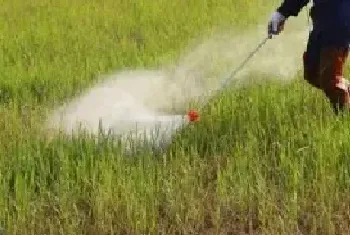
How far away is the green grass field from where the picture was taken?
2.62 meters

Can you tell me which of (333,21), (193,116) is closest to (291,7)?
(333,21)

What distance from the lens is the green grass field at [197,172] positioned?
2615 millimetres

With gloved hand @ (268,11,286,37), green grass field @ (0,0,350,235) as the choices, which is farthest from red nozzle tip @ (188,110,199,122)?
gloved hand @ (268,11,286,37)

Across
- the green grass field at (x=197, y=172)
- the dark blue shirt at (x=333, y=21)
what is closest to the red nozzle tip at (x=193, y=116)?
the green grass field at (x=197, y=172)

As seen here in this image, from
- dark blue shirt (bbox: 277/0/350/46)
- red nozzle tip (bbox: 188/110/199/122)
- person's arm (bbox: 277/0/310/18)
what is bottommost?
red nozzle tip (bbox: 188/110/199/122)

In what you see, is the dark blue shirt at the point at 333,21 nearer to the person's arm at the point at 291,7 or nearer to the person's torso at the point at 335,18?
the person's torso at the point at 335,18

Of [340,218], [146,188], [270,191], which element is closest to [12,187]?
[146,188]

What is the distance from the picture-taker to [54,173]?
3.04 metres

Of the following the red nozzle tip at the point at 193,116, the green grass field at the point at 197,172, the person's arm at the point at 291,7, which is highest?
the person's arm at the point at 291,7

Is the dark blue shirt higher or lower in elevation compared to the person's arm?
lower

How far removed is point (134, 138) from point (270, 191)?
0.80 meters

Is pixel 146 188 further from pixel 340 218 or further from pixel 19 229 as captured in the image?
pixel 340 218

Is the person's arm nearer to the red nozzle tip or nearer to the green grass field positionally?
the green grass field

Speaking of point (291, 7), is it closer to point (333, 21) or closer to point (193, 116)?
point (333, 21)
